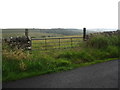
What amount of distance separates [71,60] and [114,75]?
8.36ft

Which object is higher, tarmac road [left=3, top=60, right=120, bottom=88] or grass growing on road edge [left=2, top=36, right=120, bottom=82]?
grass growing on road edge [left=2, top=36, right=120, bottom=82]

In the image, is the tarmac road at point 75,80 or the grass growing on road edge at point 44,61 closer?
the tarmac road at point 75,80

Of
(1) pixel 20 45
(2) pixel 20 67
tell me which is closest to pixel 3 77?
(2) pixel 20 67

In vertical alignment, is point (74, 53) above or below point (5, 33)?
below

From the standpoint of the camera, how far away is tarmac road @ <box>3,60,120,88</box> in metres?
4.64

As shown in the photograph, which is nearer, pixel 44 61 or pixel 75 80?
pixel 75 80

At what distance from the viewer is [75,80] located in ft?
16.6

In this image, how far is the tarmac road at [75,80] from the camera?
15.2 feet

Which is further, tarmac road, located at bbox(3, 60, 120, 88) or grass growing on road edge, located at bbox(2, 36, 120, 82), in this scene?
grass growing on road edge, located at bbox(2, 36, 120, 82)

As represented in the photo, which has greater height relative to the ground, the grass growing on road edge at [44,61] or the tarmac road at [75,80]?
the grass growing on road edge at [44,61]

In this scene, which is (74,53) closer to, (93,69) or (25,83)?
(93,69)

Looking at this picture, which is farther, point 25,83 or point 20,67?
point 20,67

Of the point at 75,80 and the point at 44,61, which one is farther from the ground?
the point at 44,61

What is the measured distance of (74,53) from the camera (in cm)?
814
